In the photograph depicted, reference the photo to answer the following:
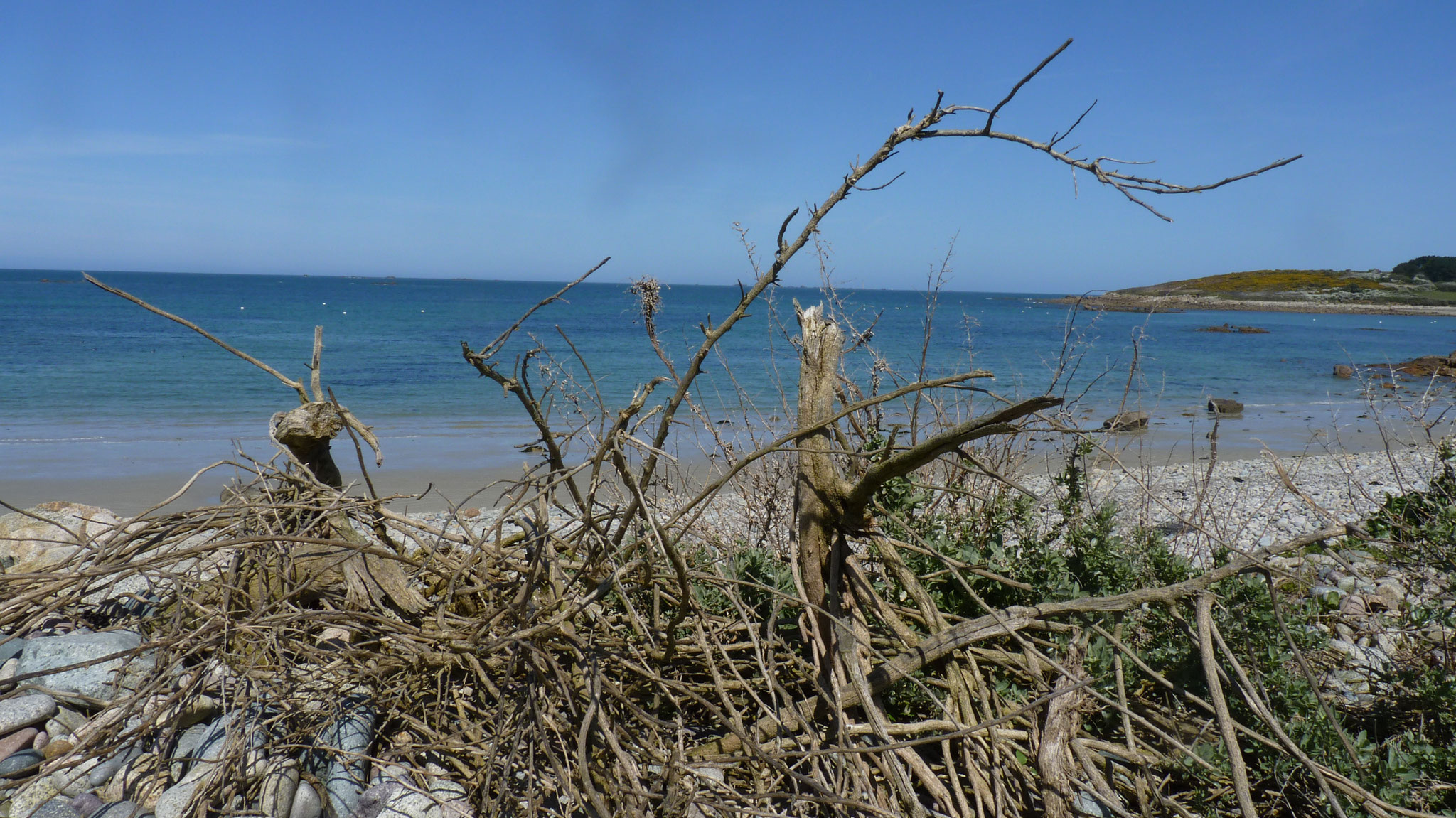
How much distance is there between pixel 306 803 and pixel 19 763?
99cm

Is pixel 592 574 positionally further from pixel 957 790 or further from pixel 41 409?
pixel 41 409

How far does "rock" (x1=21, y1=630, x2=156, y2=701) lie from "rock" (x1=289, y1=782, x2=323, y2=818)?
0.86m

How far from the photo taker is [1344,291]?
246 feet

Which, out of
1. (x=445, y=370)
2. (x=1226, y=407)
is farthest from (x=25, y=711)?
(x=445, y=370)

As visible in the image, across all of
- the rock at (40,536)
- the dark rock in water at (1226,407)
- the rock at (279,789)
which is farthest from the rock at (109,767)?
the dark rock in water at (1226,407)

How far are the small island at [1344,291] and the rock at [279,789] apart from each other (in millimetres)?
73029

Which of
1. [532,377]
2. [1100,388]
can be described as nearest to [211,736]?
[532,377]

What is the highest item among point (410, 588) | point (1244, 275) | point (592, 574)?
point (1244, 275)

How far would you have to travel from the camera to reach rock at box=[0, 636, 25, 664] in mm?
3084

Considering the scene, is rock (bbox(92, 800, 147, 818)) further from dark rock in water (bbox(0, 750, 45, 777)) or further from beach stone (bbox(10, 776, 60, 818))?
dark rock in water (bbox(0, 750, 45, 777))

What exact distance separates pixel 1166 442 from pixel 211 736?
1343 cm

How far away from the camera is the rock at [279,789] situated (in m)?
2.38

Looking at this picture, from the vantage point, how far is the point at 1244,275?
89.0 m

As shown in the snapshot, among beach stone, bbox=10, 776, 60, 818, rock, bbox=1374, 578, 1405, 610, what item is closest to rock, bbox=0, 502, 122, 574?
beach stone, bbox=10, 776, 60, 818
